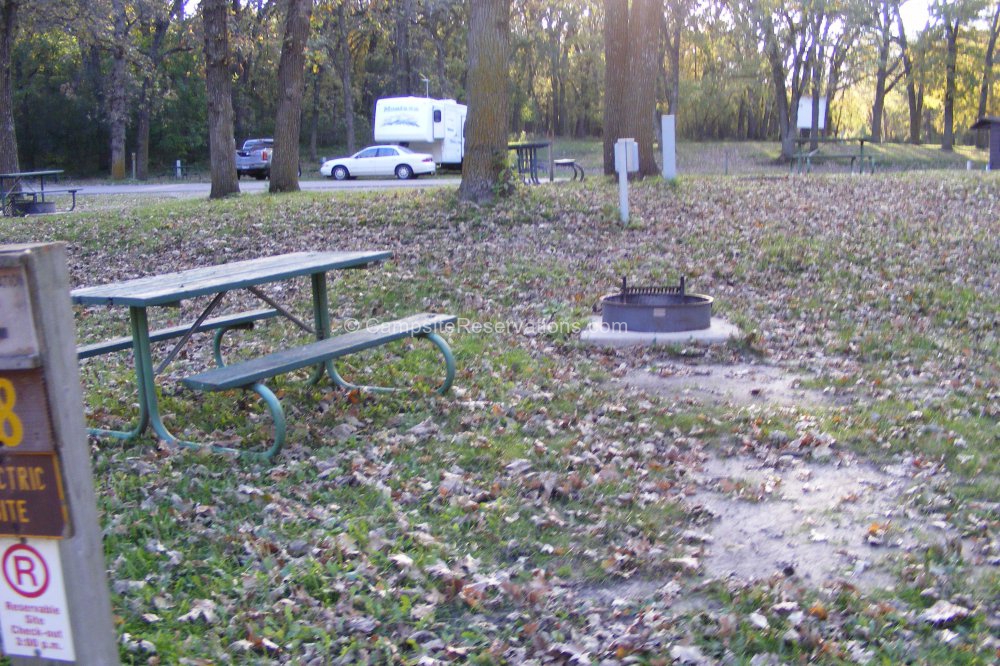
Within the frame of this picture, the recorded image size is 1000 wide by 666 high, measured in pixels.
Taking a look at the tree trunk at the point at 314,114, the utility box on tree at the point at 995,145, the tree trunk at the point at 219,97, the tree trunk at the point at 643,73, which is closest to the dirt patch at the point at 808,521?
the tree trunk at the point at 643,73

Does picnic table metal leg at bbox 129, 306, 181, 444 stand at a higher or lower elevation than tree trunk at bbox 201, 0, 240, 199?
lower

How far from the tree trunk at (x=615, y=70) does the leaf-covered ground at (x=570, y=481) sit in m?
7.30

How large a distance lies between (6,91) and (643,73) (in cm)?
1474

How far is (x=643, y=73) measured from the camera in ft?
58.1

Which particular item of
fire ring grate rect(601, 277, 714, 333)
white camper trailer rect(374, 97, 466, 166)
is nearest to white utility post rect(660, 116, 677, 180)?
fire ring grate rect(601, 277, 714, 333)

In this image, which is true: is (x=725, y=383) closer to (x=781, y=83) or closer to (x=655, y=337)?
(x=655, y=337)

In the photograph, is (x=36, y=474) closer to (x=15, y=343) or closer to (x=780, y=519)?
(x=15, y=343)

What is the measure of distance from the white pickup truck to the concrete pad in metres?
31.4

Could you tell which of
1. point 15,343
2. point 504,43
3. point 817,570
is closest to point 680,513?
point 817,570

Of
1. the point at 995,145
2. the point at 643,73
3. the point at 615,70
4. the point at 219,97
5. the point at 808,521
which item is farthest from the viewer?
the point at 995,145

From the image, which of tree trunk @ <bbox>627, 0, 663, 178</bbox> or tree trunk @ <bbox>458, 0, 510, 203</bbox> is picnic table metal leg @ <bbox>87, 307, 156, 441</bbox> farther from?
tree trunk @ <bbox>627, 0, 663, 178</bbox>

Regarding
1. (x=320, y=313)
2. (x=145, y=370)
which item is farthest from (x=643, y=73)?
(x=145, y=370)

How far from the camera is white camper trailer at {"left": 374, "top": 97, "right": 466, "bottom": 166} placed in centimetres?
3722

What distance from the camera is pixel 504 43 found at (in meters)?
13.9
